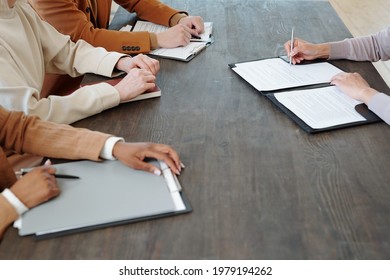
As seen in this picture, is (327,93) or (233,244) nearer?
(233,244)

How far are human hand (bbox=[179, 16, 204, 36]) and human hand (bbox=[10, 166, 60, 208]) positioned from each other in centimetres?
103

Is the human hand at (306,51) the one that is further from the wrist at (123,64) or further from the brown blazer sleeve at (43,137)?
the brown blazer sleeve at (43,137)

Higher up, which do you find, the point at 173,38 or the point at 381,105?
the point at 381,105

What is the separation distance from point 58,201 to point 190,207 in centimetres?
26

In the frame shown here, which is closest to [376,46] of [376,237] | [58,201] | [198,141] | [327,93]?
[327,93]

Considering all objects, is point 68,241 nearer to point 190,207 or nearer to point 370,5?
point 190,207

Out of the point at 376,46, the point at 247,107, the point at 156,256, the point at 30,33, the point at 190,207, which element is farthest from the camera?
the point at 376,46

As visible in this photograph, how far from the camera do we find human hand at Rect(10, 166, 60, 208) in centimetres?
92

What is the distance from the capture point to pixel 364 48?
1.63 metres

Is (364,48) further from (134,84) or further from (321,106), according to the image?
(134,84)

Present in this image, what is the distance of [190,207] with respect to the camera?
3.06ft

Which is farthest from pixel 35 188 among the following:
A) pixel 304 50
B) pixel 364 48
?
pixel 364 48

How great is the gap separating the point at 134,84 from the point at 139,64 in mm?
164

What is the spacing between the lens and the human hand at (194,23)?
1835 millimetres
